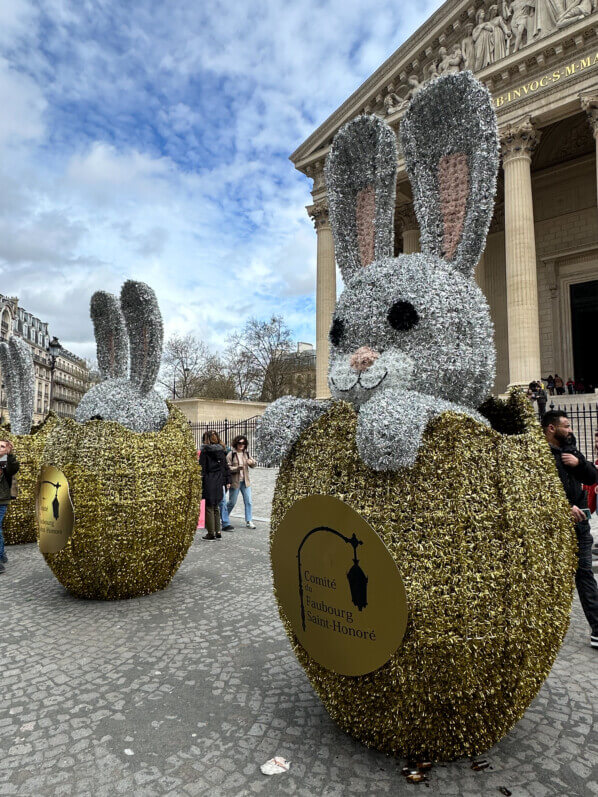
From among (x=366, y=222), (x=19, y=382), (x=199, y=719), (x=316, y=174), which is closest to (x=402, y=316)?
(x=366, y=222)

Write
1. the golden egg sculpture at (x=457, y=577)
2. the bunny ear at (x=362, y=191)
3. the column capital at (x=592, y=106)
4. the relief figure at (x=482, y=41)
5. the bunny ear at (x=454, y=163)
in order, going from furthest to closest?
the relief figure at (x=482, y=41) < the column capital at (x=592, y=106) < the bunny ear at (x=362, y=191) < the bunny ear at (x=454, y=163) < the golden egg sculpture at (x=457, y=577)

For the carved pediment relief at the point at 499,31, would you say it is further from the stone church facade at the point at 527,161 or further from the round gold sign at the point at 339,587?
the round gold sign at the point at 339,587

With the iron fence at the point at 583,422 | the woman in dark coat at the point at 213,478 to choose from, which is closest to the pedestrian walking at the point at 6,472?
the woman in dark coat at the point at 213,478

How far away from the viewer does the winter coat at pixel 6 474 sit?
22.4ft

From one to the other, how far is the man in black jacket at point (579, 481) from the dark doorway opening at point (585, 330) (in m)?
21.1

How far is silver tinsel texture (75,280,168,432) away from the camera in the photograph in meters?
5.27

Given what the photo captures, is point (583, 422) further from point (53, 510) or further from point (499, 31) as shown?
point (53, 510)

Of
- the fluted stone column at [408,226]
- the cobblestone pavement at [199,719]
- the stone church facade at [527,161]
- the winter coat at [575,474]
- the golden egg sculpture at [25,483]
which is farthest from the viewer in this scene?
the fluted stone column at [408,226]

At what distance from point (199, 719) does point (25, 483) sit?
5.99 m

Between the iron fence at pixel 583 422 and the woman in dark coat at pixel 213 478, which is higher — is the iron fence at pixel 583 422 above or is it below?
above

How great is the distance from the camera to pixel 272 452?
8.89ft

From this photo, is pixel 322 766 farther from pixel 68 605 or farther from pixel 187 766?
pixel 68 605

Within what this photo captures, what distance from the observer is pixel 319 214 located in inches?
1017

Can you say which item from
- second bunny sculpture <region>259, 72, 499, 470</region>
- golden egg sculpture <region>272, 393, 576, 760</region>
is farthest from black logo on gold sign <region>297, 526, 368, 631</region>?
second bunny sculpture <region>259, 72, 499, 470</region>
